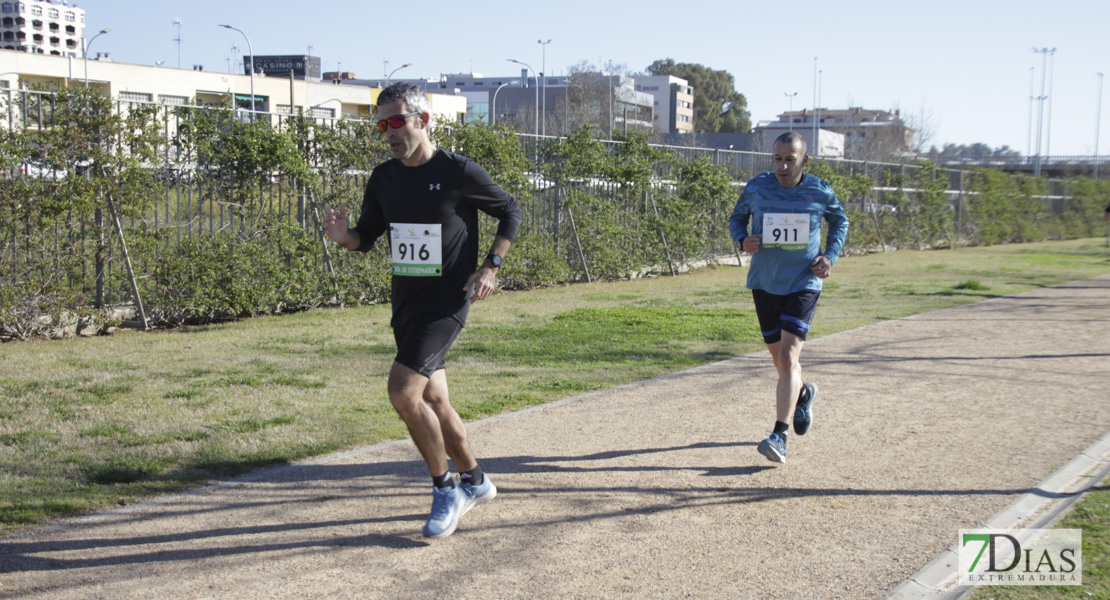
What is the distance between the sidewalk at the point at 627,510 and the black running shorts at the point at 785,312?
758 millimetres

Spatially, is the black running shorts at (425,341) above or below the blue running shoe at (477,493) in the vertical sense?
above

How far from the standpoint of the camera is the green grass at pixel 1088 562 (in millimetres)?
3699

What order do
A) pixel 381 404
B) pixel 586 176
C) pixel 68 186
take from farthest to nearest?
pixel 586 176 → pixel 68 186 → pixel 381 404

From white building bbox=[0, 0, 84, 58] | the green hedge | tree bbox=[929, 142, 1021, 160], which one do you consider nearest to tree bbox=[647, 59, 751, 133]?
tree bbox=[929, 142, 1021, 160]

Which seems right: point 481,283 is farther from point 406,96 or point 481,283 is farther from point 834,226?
point 834,226

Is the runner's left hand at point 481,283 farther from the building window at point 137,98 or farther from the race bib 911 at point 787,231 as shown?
the building window at point 137,98

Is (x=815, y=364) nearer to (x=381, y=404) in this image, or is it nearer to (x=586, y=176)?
(x=381, y=404)

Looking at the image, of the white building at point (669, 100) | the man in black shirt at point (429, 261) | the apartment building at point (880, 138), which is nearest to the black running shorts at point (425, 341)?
the man in black shirt at point (429, 261)

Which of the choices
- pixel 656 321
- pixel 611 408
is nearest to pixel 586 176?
pixel 656 321

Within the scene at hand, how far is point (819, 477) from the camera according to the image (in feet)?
17.4

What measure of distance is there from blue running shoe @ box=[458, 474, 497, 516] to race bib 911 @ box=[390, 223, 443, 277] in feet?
3.59

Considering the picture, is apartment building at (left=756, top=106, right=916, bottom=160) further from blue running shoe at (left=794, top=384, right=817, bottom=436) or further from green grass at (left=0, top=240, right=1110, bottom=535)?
blue running shoe at (left=794, top=384, right=817, bottom=436)

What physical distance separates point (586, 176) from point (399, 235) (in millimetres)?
12650

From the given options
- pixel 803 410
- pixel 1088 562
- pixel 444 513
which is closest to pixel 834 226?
pixel 803 410
